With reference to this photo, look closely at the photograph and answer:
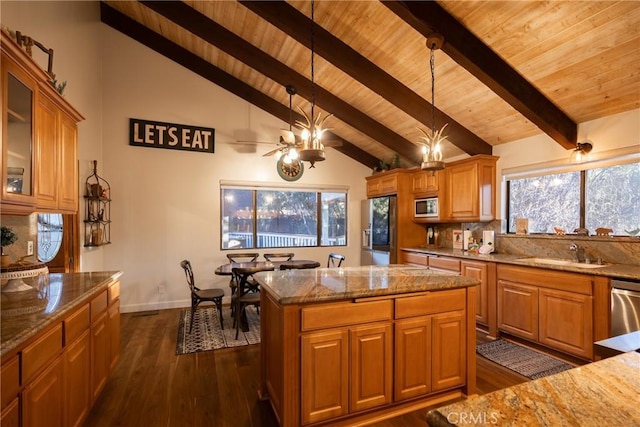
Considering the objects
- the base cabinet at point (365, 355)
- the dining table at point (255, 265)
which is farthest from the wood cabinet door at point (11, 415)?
the dining table at point (255, 265)

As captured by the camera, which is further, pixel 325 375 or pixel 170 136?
pixel 170 136

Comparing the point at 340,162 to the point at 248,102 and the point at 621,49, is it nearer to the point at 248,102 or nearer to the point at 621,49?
the point at 248,102

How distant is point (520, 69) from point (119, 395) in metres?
4.64

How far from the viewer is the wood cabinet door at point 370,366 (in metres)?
2.01

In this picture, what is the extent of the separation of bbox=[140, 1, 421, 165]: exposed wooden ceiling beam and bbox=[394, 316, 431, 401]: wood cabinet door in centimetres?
301

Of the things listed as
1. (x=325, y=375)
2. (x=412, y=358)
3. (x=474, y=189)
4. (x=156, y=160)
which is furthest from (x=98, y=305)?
(x=474, y=189)

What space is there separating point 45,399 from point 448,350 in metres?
2.46

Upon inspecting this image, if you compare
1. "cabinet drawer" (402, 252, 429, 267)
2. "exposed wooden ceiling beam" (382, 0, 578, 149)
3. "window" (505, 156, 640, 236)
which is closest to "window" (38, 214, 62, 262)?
"exposed wooden ceiling beam" (382, 0, 578, 149)

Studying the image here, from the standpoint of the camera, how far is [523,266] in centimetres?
331

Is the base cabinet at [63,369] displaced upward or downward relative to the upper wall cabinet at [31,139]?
downward

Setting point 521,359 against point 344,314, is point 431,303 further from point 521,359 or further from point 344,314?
point 521,359

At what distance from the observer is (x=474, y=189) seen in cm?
420

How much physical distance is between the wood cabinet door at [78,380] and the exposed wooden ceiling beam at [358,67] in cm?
328

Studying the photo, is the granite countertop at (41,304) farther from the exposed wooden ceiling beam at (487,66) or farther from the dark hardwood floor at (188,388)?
the exposed wooden ceiling beam at (487,66)
